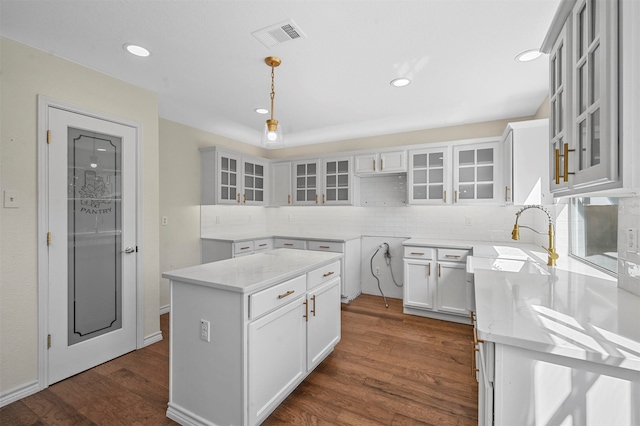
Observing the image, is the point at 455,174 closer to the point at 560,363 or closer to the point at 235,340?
the point at 560,363

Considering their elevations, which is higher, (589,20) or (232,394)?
(589,20)

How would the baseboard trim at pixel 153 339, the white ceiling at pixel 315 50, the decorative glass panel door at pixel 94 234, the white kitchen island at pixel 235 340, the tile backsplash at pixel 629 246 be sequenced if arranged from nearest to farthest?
the tile backsplash at pixel 629 246
the white kitchen island at pixel 235 340
the white ceiling at pixel 315 50
the decorative glass panel door at pixel 94 234
the baseboard trim at pixel 153 339

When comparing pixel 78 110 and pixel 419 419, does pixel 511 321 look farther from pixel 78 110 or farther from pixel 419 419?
pixel 78 110

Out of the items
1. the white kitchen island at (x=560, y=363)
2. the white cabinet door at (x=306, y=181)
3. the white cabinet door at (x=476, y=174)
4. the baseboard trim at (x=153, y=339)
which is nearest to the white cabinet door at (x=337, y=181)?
the white cabinet door at (x=306, y=181)

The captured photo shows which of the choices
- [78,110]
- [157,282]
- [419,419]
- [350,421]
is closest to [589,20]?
[419,419]

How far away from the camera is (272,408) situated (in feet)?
6.09

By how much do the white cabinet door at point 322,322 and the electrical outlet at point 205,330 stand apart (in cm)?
75

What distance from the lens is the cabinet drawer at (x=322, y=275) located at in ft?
7.47

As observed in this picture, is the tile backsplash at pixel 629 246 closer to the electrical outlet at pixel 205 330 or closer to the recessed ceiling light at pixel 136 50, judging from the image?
the electrical outlet at pixel 205 330

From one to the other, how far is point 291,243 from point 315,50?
2.97 m

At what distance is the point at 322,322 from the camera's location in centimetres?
246

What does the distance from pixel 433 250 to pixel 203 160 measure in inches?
132

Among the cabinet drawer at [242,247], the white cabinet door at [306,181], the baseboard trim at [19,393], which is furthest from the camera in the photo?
the white cabinet door at [306,181]

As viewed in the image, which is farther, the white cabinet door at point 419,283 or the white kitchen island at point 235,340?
the white cabinet door at point 419,283
